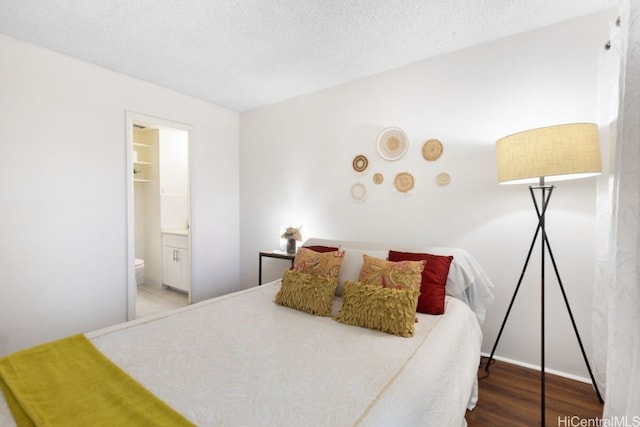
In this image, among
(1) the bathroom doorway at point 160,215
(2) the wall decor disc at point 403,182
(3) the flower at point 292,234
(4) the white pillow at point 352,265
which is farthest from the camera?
(1) the bathroom doorway at point 160,215

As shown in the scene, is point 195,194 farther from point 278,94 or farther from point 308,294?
point 308,294

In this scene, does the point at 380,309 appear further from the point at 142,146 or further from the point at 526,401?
the point at 142,146

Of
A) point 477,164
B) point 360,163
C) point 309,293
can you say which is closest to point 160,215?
point 360,163

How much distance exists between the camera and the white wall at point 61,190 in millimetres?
2303

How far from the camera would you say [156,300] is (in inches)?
153

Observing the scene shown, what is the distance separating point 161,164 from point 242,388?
164 inches

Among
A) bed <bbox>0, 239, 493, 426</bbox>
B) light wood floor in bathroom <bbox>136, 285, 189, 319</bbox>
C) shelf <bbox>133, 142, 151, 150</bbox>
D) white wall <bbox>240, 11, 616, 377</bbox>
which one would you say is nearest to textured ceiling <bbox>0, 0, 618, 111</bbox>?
white wall <bbox>240, 11, 616, 377</bbox>

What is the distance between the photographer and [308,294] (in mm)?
1928

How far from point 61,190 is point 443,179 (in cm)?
336

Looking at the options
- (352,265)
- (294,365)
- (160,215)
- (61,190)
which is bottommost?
(294,365)

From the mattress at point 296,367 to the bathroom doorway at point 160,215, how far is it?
99.2 inches

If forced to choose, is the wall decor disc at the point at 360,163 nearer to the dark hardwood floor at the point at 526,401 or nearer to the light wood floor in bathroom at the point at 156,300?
the dark hardwood floor at the point at 526,401

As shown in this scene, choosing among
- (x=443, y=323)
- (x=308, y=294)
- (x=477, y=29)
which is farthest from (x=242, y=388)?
(x=477, y=29)

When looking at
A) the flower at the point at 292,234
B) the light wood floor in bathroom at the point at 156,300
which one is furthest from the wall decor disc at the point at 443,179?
the light wood floor in bathroom at the point at 156,300
